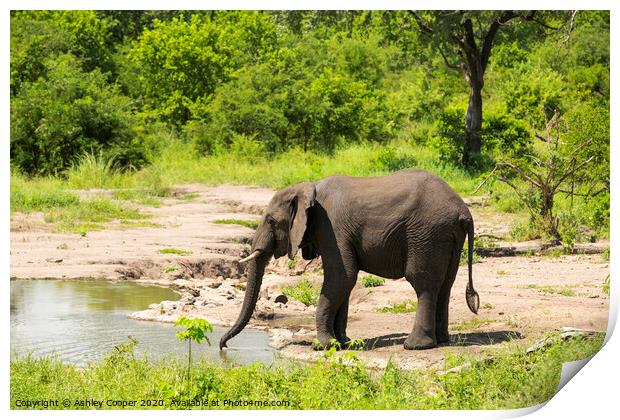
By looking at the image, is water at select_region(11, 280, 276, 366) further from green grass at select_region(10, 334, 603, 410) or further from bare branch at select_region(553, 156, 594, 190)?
bare branch at select_region(553, 156, 594, 190)

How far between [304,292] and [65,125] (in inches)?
477

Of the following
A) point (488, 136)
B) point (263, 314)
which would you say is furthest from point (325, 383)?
point (488, 136)

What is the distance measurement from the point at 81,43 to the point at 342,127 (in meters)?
8.85

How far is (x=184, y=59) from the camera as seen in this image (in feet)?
87.4

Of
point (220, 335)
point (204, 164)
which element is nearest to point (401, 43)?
point (204, 164)

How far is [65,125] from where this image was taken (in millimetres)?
22266

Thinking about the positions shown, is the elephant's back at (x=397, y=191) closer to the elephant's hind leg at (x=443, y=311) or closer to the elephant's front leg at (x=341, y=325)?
the elephant's hind leg at (x=443, y=311)

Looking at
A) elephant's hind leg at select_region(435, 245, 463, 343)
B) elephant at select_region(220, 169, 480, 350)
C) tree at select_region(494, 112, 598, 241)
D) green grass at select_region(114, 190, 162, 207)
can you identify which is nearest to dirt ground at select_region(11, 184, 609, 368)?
elephant's hind leg at select_region(435, 245, 463, 343)

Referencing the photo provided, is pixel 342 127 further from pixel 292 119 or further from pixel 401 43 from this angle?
pixel 401 43

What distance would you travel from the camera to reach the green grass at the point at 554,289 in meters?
11.0

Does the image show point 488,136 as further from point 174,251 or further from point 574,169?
point 174,251

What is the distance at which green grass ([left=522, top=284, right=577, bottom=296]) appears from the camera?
1098 centimetres

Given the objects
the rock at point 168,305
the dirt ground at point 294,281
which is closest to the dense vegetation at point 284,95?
the dirt ground at point 294,281

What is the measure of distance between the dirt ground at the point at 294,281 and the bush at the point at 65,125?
18.3 feet
